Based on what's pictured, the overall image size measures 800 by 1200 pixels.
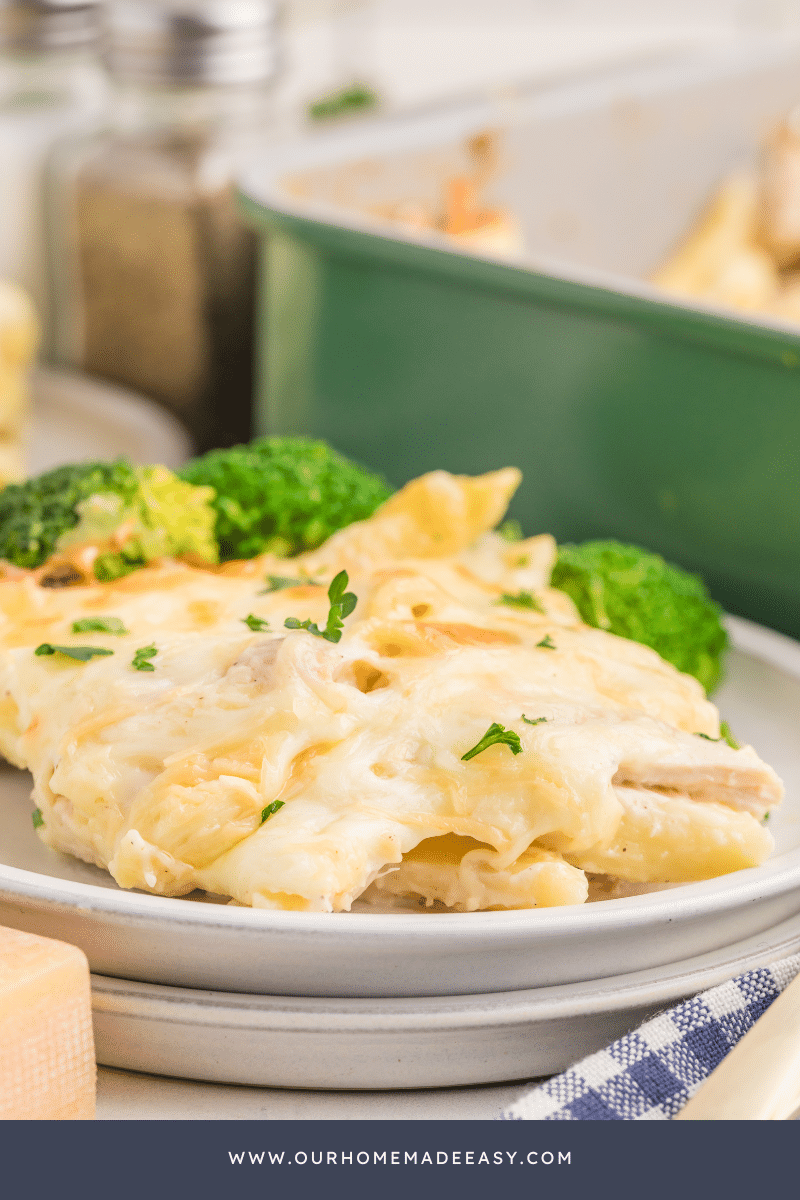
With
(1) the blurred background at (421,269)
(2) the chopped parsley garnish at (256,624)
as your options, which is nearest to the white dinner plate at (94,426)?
(1) the blurred background at (421,269)

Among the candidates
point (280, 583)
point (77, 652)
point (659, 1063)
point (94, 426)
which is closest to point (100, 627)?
point (77, 652)

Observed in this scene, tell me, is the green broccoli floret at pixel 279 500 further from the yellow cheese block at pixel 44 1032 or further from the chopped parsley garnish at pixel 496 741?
the yellow cheese block at pixel 44 1032

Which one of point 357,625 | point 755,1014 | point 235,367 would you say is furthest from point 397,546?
point 235,367

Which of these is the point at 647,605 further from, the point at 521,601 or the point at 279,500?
the point at 279,500

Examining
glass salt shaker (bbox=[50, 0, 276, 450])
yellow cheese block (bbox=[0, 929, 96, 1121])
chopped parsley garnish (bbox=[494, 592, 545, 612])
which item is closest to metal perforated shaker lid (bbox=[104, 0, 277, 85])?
glass salt shaker (bbox=[50, 0, 276, 450])

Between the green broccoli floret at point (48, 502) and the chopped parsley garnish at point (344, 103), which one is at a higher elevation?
the chopped parsley garnish at point (344, 103)

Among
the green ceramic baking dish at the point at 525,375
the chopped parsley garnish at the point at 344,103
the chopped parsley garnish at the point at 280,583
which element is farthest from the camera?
the chopped parsley garnish at the point at 344,103
